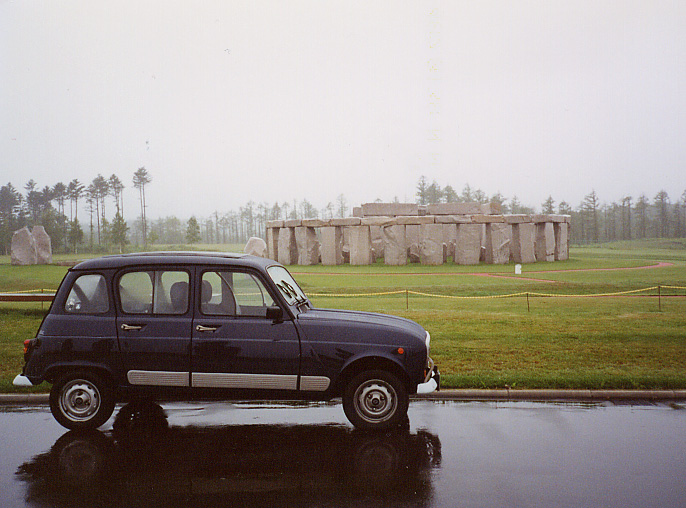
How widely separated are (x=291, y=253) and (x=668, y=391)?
116 feet

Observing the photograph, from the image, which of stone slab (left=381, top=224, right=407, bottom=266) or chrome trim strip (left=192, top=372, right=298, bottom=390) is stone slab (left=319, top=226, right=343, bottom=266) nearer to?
stone slab (left=381, top=224, right=407, bottom=266)

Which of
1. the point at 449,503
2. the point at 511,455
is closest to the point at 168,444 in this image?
the point at 449,503

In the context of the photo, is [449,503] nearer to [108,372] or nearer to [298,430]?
[298,430]

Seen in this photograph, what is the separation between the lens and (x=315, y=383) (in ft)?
20.6

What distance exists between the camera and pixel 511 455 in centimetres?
559

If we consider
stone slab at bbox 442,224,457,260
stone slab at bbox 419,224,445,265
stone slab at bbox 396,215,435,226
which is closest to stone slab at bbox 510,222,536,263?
stone slab at bbox 442,224,457,260

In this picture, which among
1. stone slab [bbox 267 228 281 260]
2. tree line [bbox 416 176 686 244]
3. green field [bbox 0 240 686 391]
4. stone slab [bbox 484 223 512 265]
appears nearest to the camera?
green field [bbox 0 240 686 391]

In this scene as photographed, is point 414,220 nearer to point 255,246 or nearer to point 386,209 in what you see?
point 386,209

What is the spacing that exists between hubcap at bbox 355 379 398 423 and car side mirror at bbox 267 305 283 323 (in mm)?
1140

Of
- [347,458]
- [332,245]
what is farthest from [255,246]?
[347,458]

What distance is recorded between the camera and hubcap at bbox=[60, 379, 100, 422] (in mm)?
6457

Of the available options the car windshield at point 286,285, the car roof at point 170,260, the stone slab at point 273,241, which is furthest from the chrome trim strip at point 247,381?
the stone slab at point 273,241

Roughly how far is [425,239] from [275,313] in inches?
1255

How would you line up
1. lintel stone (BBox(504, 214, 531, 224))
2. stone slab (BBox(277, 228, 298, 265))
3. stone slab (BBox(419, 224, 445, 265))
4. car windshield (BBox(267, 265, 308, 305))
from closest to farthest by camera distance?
car windshield (BBox(267, 265, 308, 305)) → stone slab (BBox(419, 224, 445, 265)) → lintel stone (BBox(504, 214, 531, 224)) → stone slab (BBox(277, 228, 298, 265))
